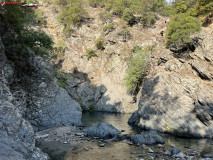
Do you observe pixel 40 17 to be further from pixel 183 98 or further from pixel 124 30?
pixel 183 98

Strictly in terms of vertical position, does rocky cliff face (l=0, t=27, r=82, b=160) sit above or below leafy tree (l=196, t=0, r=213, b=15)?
below

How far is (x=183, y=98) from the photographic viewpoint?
74.6 feet

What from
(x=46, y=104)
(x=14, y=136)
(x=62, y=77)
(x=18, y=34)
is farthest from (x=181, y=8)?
(x=14, y=136)

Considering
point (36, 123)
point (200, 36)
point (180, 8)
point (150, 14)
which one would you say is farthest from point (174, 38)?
point (36, 123)

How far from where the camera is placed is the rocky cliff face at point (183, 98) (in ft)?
65.1

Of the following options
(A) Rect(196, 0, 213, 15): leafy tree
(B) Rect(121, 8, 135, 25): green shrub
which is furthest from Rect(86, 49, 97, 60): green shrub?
(A) Rect(196, 0, 213, 15): leafy tree

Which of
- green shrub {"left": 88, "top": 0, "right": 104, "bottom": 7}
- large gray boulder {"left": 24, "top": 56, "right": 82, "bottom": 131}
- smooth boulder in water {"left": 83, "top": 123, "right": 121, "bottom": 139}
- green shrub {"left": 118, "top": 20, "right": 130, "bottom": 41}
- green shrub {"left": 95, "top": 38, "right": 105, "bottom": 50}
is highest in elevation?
green shrub {"left": 88, "top": 0, "right": 104, "bottom": 7}

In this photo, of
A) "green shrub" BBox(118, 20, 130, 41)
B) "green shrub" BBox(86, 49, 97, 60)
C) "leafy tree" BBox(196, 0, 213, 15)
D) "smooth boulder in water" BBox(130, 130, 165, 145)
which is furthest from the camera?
"green shrub" BBox(86, 49, 97, 60)

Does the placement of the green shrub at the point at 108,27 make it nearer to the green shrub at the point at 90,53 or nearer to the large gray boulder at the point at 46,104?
the green shrub at the point at 90,53

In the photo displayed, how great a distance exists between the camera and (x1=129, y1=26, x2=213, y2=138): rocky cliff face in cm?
1983

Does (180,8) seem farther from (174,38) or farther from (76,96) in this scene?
(76,96)

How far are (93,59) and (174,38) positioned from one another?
1229 inches

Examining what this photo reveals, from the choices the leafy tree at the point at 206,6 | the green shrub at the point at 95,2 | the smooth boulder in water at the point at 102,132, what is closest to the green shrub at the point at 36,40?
the smooth boulder in water at the point at 102,132

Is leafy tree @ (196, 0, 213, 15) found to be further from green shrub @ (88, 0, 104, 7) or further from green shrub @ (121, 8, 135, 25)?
green shrub @ (88, 0, 104, 7)
